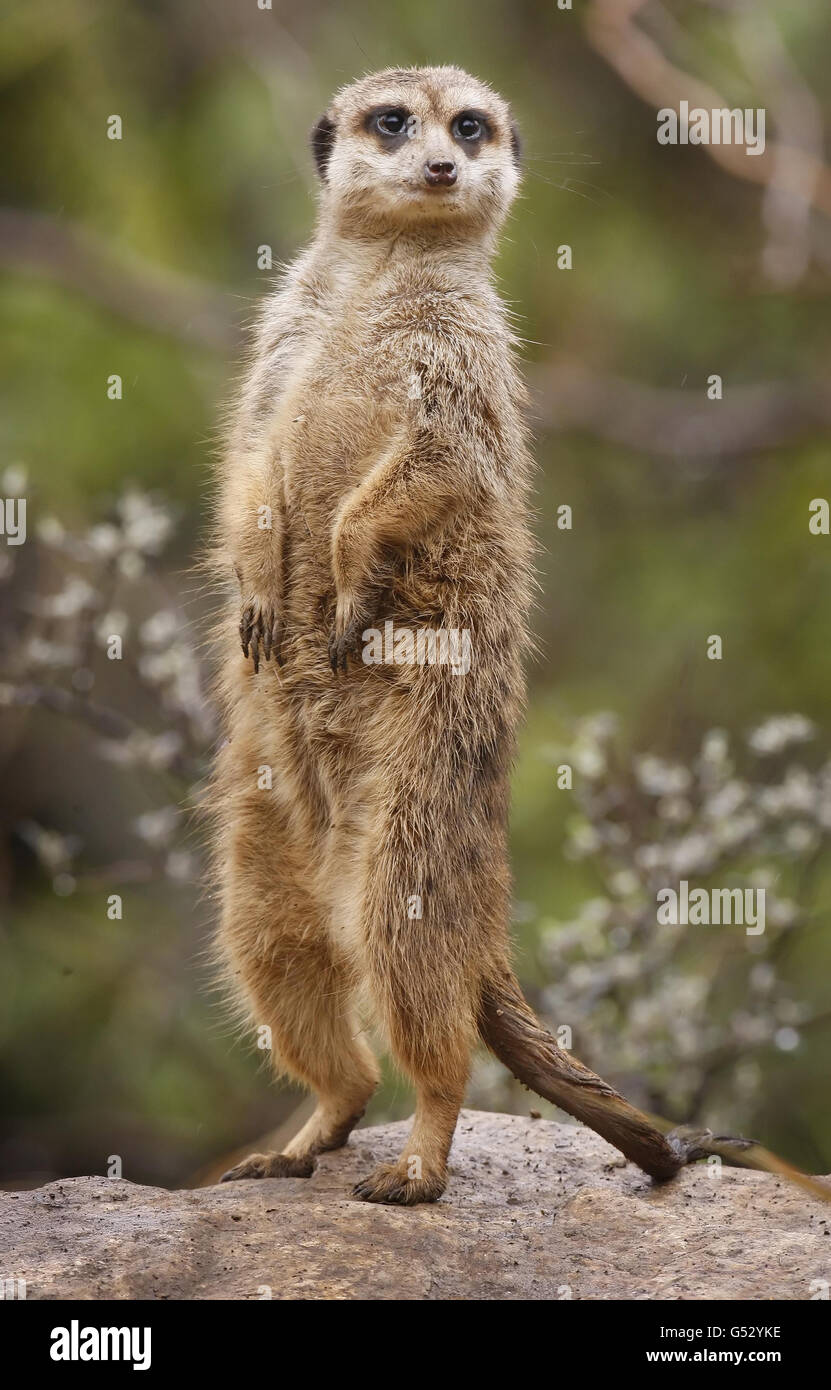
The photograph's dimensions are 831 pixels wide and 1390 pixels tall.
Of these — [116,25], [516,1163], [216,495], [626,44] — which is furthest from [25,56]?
[516,1163]

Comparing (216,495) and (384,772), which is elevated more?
(216,495)

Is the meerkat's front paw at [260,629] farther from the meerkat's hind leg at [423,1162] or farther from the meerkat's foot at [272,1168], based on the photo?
the meerkat's foot at [272,1168]

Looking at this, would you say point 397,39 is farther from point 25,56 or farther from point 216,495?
point 216,495

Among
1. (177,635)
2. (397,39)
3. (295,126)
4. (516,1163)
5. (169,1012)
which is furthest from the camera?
(397,39)
